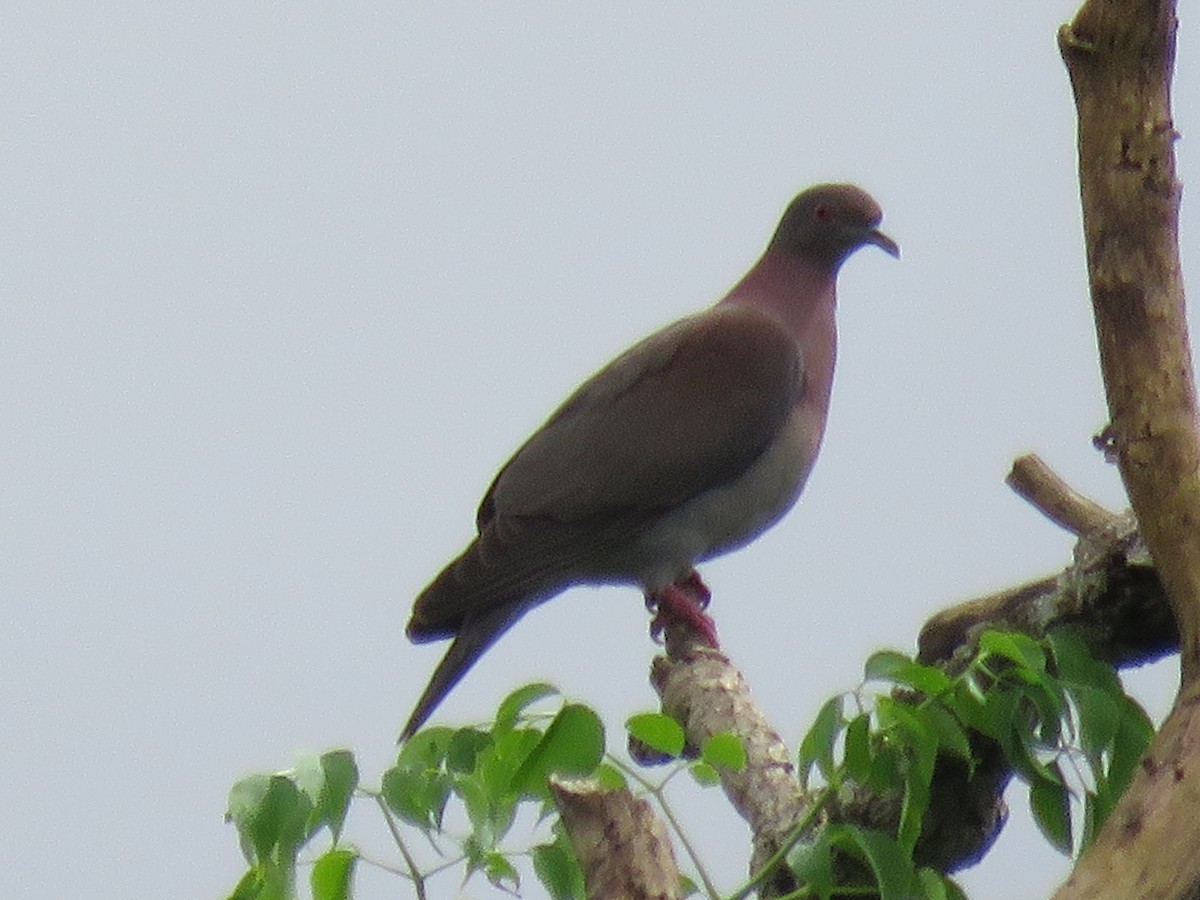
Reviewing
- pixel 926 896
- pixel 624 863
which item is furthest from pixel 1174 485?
pixel 624 863

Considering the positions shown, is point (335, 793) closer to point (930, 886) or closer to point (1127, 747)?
point (930, 886)

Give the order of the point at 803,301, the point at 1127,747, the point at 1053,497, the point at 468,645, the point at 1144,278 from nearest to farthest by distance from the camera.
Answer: the point at 1127,747 → the point at 1144,278 → the point at 1053,497 → the point at 468,645 → the point at 803,301

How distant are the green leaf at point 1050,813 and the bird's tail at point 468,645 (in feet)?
4.81

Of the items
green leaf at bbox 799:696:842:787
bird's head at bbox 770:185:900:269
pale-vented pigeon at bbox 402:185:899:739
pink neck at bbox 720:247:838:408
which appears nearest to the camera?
green leaf at bbox 799:696:842:787

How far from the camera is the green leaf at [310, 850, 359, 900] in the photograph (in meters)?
1.56

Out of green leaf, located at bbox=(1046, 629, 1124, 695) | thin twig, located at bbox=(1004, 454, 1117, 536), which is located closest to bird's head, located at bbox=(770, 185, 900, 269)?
thin twig, located at bbox=(1004, 454, 1117, 536)

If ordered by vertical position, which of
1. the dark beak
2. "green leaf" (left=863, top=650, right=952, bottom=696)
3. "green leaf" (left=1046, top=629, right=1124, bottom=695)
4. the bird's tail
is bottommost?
"green leaf" (left=1046, top=629, right=1124, bottom=695)

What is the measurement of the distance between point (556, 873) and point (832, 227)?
2.14 metres

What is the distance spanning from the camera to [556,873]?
1597mm

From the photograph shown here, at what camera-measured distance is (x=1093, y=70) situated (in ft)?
5.61

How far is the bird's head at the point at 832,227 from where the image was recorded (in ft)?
11.5

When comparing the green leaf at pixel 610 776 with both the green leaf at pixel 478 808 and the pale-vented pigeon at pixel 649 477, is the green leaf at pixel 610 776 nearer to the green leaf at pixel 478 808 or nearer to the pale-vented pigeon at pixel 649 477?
the green leaf at pixel 478 808

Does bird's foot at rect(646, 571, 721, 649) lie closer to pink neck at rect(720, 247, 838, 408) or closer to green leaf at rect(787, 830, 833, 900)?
pink neck at rect(720, 247, 838, 408)

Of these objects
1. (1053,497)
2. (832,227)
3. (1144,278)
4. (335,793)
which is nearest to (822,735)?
(335,793)
